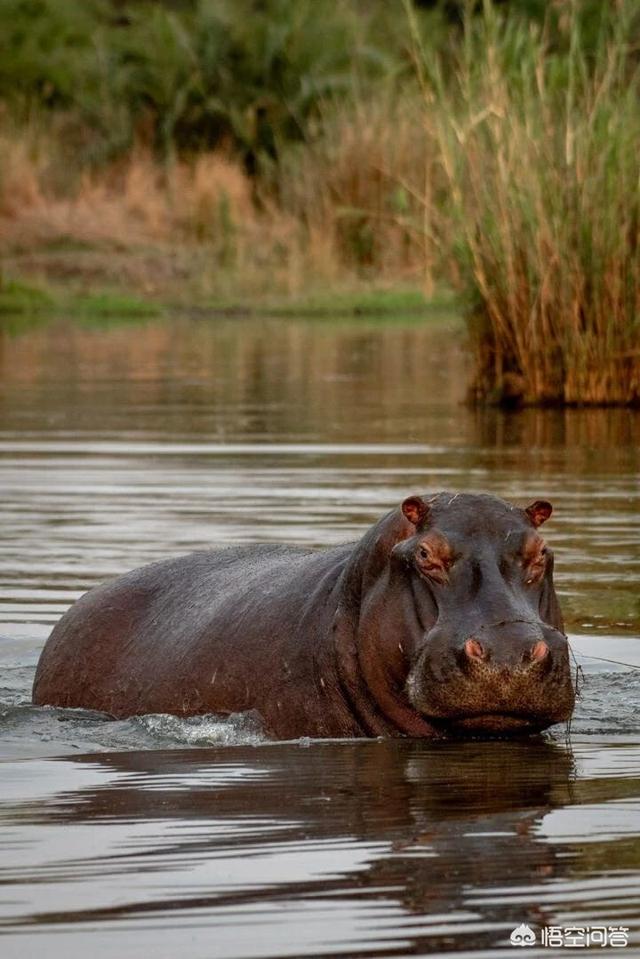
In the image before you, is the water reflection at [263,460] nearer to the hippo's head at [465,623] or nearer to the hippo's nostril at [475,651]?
the hippo's head at [465,623]

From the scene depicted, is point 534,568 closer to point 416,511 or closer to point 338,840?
point 416,511

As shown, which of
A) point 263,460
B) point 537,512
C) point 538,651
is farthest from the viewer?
point 263,460

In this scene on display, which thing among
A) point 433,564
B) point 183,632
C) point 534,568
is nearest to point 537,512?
point 534,568

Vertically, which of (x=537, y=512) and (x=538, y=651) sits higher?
(x=537, y=512)

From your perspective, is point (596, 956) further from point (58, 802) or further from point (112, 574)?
point (112, 574)

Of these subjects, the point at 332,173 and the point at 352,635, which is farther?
the point at 332,173

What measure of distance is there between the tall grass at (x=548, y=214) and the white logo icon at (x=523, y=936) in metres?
9.67

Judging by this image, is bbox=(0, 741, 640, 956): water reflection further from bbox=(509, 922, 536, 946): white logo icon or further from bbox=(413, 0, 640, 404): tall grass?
bbox=(413, 0, 640, 404): tall grass

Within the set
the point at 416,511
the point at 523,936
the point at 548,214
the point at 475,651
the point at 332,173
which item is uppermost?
the point at 332,173

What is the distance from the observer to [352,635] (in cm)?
472

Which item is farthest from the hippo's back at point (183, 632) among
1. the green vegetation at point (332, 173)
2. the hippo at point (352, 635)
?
the green vegetation at point (332, 173)

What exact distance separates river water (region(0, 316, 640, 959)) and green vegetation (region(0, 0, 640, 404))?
1.95 metres

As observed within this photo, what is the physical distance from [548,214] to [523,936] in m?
10.1

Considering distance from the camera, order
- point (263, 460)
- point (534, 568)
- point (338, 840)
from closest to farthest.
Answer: point (338, 840), point (534, 568), point (263, 460)
